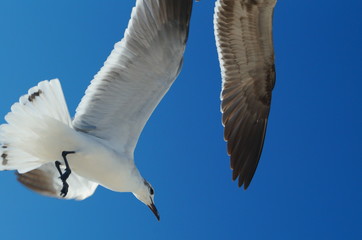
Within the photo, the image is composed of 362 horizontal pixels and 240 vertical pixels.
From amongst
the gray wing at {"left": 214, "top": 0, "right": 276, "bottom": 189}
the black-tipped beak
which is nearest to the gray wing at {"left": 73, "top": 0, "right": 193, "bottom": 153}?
the black-tipped beak

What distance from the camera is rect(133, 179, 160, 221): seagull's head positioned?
4.78 m

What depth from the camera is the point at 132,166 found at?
4637 mm

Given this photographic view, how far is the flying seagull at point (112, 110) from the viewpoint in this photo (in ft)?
14.1

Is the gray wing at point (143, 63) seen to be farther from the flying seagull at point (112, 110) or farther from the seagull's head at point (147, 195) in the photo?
the seagull's head at point (147, 195)

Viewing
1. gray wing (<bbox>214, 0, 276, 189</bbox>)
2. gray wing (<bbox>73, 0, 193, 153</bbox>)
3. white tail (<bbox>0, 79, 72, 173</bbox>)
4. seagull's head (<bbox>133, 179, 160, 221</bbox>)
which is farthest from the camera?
gray wing (<bbox>214, 0, 276, 189</bbox>)

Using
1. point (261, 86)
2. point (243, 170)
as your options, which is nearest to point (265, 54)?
point (261, 86)

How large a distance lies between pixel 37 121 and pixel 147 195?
100cm

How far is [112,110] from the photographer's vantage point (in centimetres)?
460

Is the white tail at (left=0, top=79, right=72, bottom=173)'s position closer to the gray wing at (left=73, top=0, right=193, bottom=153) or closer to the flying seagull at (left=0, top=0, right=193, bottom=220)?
the flying seagull at (left=0, top=0, right=193, bottom=220)

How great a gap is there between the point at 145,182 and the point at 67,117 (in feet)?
2.56

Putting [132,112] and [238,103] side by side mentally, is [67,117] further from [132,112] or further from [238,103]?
[238,103]

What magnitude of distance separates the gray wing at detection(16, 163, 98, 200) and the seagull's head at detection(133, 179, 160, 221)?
0.63 metres

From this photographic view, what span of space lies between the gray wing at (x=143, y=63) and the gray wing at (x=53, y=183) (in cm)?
95

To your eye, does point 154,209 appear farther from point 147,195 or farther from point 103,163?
point 103,163
